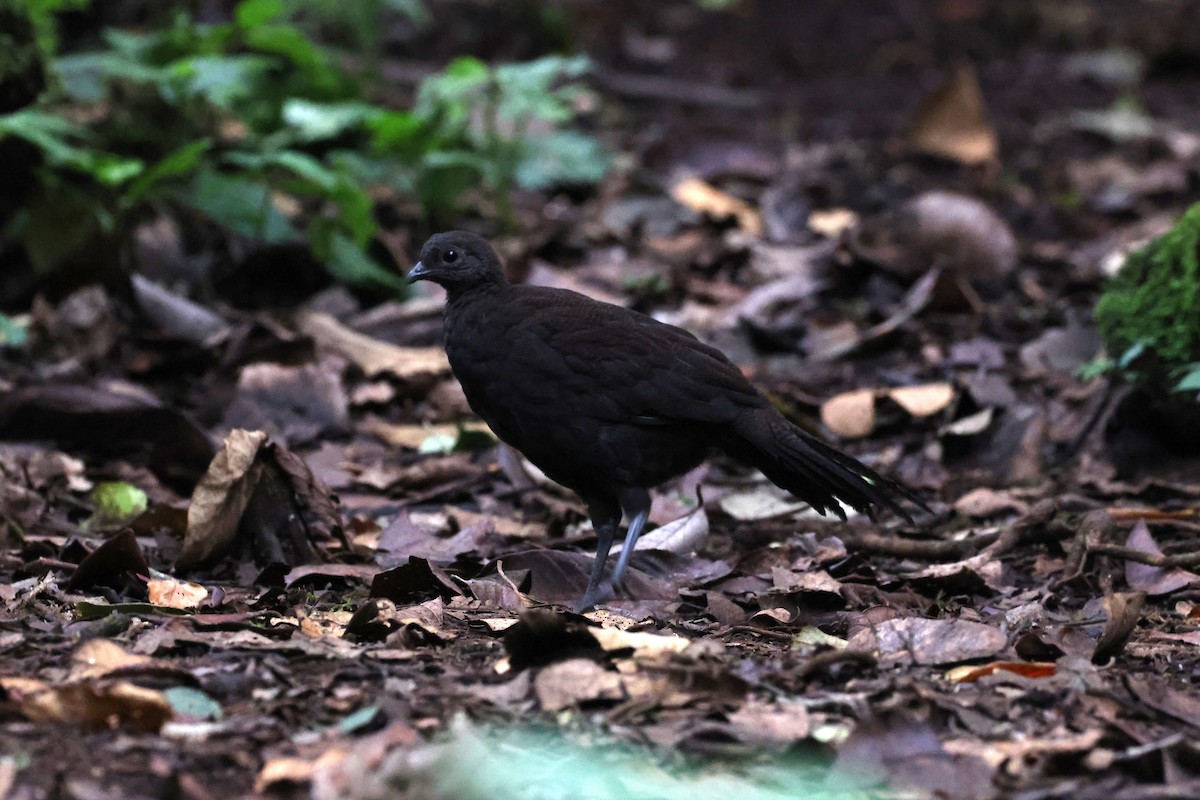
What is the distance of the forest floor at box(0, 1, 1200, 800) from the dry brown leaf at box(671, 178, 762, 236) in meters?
0.04

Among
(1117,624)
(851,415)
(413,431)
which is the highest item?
(1117,624)

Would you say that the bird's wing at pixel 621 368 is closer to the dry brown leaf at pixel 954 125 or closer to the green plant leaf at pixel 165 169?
the green plant leaf at pixel 165 169

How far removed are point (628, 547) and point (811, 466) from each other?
61 cm

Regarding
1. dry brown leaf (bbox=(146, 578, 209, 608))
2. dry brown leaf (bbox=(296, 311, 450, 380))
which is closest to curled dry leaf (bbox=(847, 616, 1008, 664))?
dry brown leaf (bbox=(146, 578, 209, 608))

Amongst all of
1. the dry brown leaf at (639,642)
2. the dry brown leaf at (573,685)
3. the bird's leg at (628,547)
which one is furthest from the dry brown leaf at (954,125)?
the dry brown leaf at (573,685)

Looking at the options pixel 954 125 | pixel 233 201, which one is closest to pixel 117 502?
pixel 233 201

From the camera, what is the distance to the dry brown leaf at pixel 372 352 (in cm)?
666

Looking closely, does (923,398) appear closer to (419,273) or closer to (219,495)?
(419,273)

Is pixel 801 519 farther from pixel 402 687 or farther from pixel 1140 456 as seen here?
pixel 402 687

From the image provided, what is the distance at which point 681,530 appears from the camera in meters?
5.08

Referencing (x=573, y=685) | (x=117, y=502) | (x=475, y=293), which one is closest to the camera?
(x=573, y=685)

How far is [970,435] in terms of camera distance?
6.02m

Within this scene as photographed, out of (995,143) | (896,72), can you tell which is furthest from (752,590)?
(896,72)

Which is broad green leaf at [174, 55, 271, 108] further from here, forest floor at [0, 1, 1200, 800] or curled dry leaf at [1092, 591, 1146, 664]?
curled dry leaf at [1092, 591, 1146, 664]
